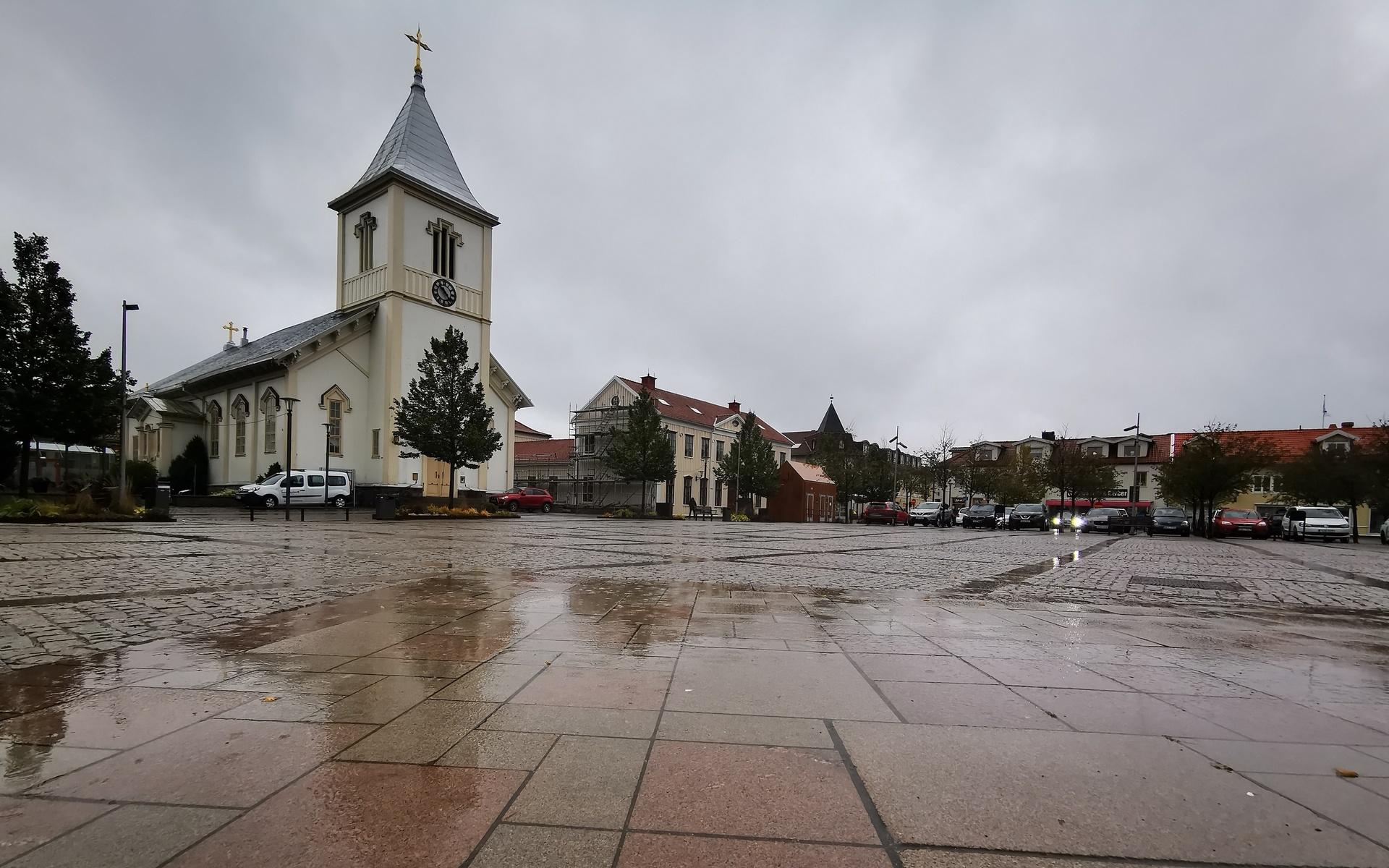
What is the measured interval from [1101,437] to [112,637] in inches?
3059

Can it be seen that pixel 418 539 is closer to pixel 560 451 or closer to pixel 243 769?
pixel 243 769

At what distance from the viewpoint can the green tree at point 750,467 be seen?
172ft

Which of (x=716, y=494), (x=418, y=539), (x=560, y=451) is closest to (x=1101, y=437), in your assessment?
(x=716, y=494)

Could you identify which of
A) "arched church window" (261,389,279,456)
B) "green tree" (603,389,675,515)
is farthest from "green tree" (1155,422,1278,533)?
"arched church window" (261,389,279,456)

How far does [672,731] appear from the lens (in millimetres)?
3068

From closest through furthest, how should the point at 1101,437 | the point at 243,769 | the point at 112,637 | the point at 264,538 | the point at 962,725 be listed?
the point at 243,769 → the point at 962,725 → the point at 112,637 → the point at 264,538 → the point at 1101,437

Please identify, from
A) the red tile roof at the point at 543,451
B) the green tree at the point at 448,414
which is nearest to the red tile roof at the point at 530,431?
the red tile roof at the point at 543,451

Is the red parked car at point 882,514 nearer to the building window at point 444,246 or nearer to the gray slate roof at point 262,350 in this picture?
the building window at point 444,246

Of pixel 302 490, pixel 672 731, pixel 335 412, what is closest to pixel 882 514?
pixel 335 412

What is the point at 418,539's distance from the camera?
51.3ft

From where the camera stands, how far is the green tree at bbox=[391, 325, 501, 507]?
92.1 feet

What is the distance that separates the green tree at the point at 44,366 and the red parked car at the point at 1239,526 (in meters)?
50.9

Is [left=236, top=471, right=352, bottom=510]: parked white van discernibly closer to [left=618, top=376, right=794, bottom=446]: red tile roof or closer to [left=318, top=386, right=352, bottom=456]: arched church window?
[left=318, top=386, right=352, bottom=456]: arched church window

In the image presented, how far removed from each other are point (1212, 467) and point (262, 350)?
50.1 meters
